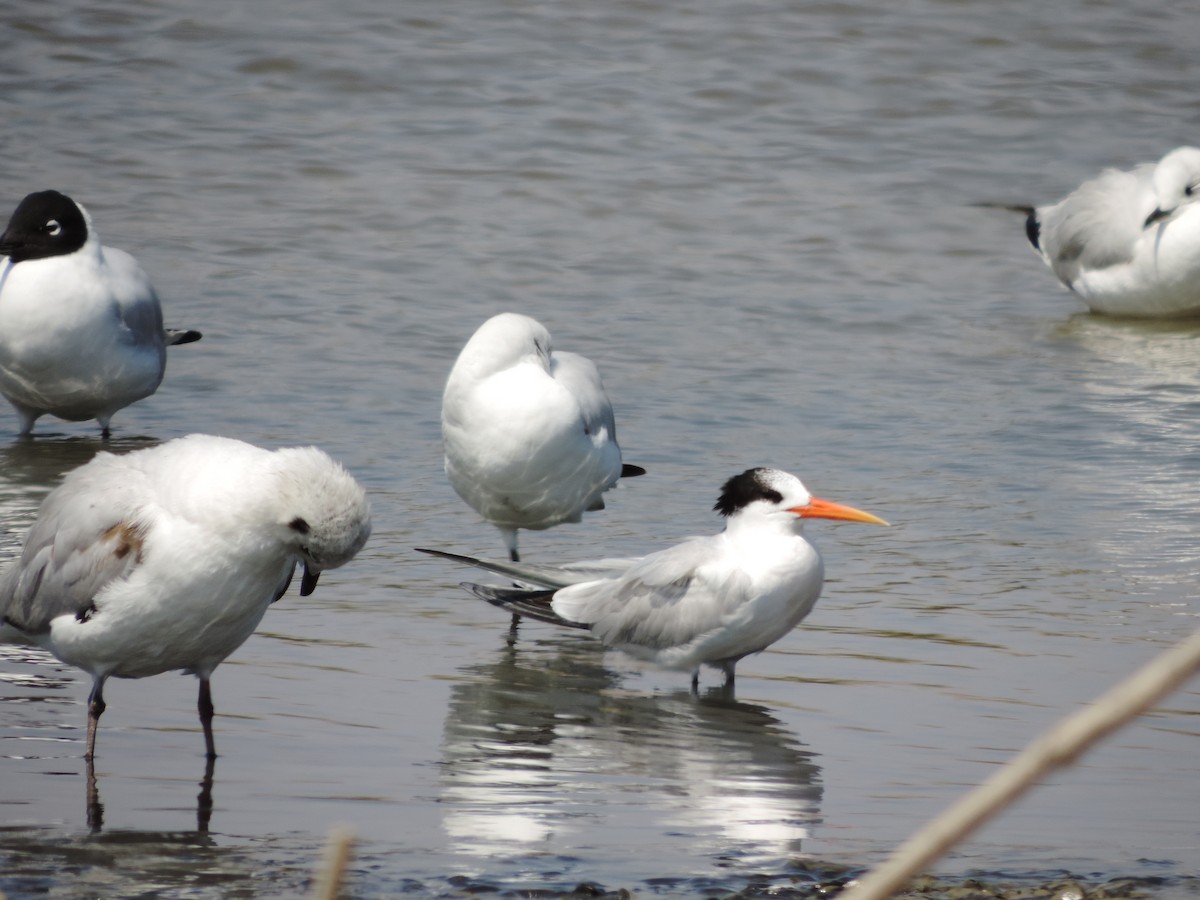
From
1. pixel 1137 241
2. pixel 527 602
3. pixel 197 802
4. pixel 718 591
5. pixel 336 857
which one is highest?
pixel 336 857

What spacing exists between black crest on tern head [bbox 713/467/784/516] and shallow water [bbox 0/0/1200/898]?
53 centimetres

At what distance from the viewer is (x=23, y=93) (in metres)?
14.4

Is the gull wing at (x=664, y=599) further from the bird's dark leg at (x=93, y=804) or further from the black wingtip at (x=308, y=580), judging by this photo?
the bird's dark leg at (x=93, y=804)

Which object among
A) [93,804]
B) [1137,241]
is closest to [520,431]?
[93,804]

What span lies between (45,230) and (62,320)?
436mm

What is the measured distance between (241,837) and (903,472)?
4.62m

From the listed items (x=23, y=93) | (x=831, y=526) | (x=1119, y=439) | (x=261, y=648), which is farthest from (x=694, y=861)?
(x=23, y=93)

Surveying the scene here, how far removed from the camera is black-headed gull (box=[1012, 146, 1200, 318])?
430 inches

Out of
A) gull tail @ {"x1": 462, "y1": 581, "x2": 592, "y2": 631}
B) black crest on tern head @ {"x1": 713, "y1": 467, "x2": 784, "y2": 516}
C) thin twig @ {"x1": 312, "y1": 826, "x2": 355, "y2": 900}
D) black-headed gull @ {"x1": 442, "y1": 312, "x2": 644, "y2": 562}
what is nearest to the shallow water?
gull tail @ {"x1": 462, "y1": 581, "x2": 592, "y2": 631}

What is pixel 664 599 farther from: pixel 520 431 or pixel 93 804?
pixel 93 804

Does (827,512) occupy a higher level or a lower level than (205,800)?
higher

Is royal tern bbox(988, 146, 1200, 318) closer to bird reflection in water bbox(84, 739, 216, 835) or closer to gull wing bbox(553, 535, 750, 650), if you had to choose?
gull wing bbox(553, 535, 750, 650)

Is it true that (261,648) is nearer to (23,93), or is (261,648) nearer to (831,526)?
(831,526)

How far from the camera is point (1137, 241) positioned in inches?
438
